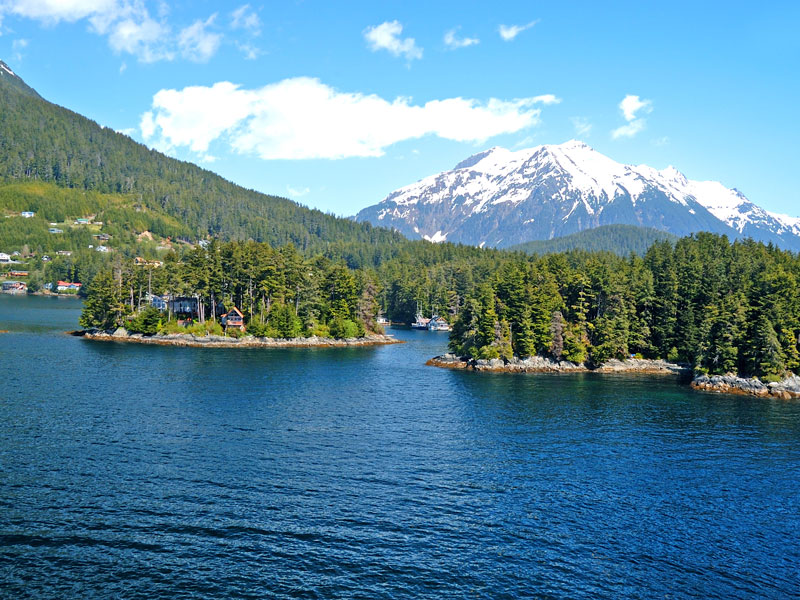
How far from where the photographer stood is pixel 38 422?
6656 cm

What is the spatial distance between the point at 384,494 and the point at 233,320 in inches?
4497

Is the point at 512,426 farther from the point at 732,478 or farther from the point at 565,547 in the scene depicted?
the point at 565,547

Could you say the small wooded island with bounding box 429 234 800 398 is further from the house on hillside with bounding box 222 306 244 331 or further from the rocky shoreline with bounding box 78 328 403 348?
the house on hillside with bounding box 222 306 244 331

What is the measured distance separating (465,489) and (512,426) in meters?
25.2

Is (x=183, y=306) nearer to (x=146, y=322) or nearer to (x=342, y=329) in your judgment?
(x=146, y=322)

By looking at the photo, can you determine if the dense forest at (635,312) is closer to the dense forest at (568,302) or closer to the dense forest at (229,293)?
the dense forest at (568,302)

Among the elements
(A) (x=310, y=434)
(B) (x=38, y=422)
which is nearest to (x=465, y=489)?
(A) (x=310, y=434)

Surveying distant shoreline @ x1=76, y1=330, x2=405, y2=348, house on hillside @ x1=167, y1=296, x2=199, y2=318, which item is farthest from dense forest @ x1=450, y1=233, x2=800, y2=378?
house on hillside @ x1=167, y1=296, x2=199, y2=318

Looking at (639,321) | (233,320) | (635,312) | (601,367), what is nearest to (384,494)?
(601,367)

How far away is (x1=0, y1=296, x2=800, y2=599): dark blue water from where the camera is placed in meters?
36.9

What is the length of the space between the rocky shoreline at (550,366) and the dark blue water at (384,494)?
31980mm

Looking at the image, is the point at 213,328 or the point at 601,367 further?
the point at 213,328

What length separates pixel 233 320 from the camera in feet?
509

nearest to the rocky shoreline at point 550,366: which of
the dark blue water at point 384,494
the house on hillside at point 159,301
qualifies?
the dark blue water at point 384,494
